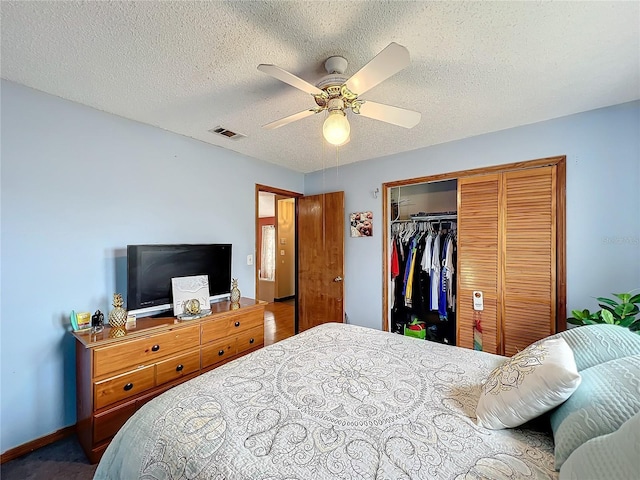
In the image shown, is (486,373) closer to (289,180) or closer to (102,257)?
(102,257)

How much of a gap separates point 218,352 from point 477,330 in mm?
2435

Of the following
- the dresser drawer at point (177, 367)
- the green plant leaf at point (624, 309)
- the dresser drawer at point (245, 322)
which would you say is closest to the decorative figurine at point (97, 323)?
the dresser drawer at point (177, 367)

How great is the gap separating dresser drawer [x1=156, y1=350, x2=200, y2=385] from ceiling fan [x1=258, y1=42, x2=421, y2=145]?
1.90 m

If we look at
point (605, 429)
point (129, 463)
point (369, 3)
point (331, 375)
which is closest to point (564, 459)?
point (605, 429)

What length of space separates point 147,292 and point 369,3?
2361 millimetres

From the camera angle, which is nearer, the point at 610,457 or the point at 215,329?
the point at 610,457

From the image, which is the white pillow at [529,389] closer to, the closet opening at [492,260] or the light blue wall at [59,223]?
the closet opening at [492,260]

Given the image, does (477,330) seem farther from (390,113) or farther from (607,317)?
(390,113)

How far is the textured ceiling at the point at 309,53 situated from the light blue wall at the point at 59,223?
22 cm

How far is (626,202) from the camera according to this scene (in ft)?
6.54

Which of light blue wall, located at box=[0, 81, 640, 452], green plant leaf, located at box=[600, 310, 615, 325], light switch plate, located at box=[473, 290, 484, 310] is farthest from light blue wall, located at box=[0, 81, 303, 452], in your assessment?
green plant leaf, located at box=[600, 310, 615, 325]

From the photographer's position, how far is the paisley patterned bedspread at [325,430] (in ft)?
2.59

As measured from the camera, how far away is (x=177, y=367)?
6.82ft

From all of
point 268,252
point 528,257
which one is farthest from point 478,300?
point 268,252
